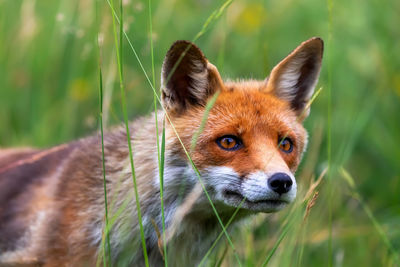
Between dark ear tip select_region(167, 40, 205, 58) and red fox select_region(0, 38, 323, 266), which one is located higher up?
dark ear tip select_region(167, 40, 205, 58)

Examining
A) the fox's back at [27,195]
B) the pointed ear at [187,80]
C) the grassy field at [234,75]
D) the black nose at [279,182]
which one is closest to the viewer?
the black nose at [279,182]

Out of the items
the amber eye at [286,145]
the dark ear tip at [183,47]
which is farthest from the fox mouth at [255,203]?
the dark ear tip at [183,47]

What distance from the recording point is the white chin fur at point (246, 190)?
4082 millimetres

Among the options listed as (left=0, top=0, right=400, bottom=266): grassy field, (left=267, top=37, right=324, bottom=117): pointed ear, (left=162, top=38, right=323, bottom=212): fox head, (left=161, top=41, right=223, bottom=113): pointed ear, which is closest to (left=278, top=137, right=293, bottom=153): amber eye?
(left=162, top=38, right=323, bottom=212): fox head

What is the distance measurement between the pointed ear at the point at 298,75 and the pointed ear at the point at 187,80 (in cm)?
47

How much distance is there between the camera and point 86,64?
26.8ft

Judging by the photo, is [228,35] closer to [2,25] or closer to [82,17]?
[82,17]

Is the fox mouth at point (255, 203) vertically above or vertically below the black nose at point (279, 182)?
below

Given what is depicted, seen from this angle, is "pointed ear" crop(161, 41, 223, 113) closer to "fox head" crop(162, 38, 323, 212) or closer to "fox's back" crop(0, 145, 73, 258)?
"fox head" crop(162, 38, 323, 212)

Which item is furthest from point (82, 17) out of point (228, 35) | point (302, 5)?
point (302, 5)

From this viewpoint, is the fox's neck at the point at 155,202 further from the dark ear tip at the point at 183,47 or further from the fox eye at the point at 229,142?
the dark ear tip at the point at 183,47

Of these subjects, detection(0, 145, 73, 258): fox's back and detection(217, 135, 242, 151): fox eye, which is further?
detection(0, 145, 73, 258): fox's back

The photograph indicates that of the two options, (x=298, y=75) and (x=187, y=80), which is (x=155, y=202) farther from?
(x=298, y=75)

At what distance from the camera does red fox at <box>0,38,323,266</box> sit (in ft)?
14.2
